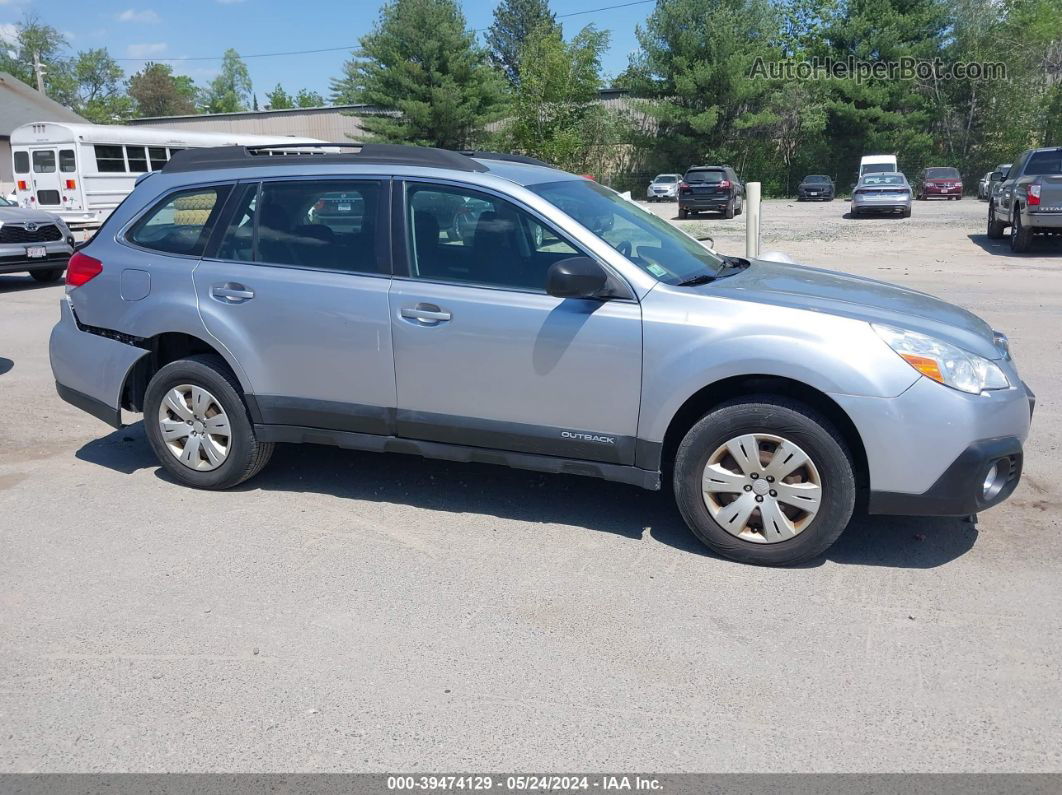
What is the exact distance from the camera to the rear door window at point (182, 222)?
5520 millimetres

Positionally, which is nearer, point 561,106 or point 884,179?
point 884,179

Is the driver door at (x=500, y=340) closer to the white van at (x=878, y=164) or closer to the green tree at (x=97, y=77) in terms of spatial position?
the white van at (x=878, y=164)

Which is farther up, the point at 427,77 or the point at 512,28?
the point at 512,28

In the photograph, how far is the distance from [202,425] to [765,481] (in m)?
3.12

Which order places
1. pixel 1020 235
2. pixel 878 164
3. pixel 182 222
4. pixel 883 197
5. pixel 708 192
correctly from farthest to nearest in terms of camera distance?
pixel 878 164 < pixel 708 192 < pixel 883 197 < pixel 1020 235 < pixel 182 222

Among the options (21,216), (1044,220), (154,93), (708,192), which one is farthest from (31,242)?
(154,93)

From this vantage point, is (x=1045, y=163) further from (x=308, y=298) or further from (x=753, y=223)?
(x=308, y=298)

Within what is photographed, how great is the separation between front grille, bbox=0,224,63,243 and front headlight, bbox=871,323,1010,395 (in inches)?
574

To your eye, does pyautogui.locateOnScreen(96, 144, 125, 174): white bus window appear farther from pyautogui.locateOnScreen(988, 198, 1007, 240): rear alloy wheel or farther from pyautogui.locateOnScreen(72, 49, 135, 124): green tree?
pyautogui.locateOnScreen(72, 49, 135, 124): green tree

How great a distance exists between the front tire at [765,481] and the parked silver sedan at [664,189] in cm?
4476

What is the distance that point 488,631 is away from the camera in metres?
3.98

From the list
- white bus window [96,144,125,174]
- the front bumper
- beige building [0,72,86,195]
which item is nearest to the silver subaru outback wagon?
the front bumper

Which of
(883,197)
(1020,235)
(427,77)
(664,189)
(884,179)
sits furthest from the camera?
(427,77)

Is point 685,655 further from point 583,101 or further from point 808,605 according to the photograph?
point 583,101
